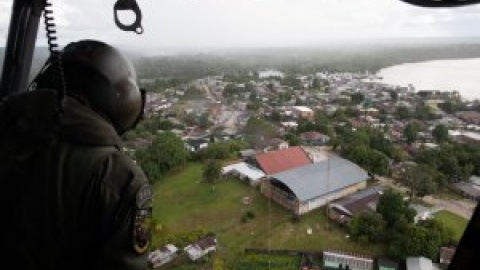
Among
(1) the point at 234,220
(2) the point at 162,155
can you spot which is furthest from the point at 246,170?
(1) the point at 234,220

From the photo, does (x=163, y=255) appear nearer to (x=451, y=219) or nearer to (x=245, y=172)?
(x=245, y=172)

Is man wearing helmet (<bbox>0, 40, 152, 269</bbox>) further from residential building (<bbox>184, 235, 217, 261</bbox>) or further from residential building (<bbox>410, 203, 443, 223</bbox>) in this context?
residential building (<bbox>410, 203, 443, 223</bbox>)

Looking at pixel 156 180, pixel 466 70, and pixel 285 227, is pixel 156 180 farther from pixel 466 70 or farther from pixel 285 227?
pixel 466 70

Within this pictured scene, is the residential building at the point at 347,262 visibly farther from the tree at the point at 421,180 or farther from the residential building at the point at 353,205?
the tree at the point at 421,180

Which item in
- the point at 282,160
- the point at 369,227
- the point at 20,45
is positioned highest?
the point at 20,45

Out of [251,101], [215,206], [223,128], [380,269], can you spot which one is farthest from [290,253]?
[251,101]
